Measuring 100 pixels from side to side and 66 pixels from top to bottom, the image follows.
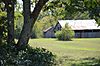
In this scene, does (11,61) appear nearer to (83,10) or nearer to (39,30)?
(83,10)

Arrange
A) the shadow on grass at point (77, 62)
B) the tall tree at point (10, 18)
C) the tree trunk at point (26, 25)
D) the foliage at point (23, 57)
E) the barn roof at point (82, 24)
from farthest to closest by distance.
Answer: the barn roof at point (82, 24) → the tall tree at point (10, 18) → the shadow on grass at point (77, 62) → the tree trunk at point (26, 25) → the foliage at point (23, 57)

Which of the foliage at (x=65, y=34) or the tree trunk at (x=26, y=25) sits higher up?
the tree trunk at (x=26, y=25)

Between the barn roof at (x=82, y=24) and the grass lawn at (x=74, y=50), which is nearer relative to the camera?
the grass lawn at (x=74, y=50)

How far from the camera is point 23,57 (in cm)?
1612

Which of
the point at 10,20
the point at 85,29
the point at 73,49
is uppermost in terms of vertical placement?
the point at 10,20

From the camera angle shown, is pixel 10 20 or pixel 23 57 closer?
pixel 23 57

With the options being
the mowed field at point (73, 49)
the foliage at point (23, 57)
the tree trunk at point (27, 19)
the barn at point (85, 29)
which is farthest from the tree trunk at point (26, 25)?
the barn at point (85, 29)

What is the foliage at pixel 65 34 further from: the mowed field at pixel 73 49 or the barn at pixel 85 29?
the mowed field at pixel 73 49

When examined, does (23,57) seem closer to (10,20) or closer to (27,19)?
(27,19)

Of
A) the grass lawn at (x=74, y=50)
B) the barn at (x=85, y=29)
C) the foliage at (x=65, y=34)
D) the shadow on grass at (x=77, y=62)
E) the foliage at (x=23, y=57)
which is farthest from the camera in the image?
the barn at (x=85, y=29)

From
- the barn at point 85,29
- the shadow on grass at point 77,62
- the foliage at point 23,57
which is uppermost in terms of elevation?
the foliage at point 23,57

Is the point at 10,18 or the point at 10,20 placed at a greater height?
the point at 10,18

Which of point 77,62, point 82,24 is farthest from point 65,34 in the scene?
point 77,62

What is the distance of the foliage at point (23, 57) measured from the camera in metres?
15.4
